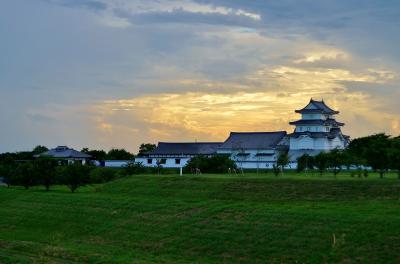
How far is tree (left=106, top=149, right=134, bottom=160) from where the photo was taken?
117 m

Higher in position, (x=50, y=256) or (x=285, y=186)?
(x=285, y=186)

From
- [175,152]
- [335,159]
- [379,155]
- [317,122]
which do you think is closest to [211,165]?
[335,159]

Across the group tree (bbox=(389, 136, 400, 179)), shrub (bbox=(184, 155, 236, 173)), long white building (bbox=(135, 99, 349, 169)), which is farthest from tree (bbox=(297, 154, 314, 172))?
tree (bbox=(389, 136, 400, 179))

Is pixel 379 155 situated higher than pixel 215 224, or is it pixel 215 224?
pixel 379 155

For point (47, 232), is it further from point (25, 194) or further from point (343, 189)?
point (343, 189)

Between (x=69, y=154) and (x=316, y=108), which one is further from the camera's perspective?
(x=69, y=154)

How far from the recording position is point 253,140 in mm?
98312

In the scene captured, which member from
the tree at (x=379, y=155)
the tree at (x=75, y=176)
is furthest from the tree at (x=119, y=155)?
the tree at (x=379, y=155)

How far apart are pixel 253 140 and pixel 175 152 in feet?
49.7

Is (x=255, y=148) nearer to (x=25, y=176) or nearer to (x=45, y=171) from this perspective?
(x=45, y=171)

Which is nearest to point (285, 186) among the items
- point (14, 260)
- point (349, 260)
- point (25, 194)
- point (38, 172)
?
point (349, 260)

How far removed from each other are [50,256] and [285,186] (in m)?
16.9

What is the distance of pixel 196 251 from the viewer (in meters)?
29.9

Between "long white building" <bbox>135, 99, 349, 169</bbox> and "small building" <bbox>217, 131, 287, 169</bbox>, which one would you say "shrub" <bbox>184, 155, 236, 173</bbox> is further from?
"small building" <bbox>217, 131, 287, 169</bbox>
